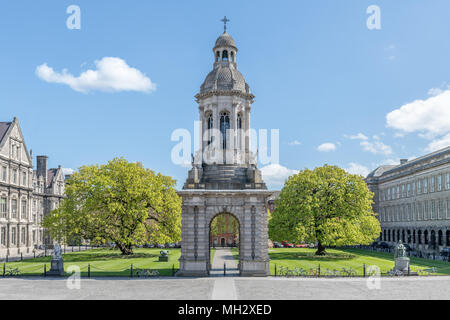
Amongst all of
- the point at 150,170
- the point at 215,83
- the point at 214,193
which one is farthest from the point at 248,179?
the point at 150,170

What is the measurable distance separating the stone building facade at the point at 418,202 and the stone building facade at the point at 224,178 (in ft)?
115

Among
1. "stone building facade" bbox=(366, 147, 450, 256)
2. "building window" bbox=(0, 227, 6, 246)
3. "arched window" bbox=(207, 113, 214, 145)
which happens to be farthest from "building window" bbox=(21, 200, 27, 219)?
"stone building facade" bbox=(366, 147, 450, 256)

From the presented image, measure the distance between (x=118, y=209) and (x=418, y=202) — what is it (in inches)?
2162

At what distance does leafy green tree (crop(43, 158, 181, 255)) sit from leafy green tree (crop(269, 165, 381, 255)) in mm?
14019

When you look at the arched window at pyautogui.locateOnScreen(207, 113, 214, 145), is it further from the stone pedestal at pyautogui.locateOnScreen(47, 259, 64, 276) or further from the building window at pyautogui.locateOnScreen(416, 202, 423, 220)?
the building window at pyautogui.locateOnScreen(416, 202, 423, 220)

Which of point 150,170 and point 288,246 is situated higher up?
point 150,170

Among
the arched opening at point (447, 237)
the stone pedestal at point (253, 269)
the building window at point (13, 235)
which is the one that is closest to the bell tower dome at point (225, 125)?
the stone pedestal at point (253, 269)

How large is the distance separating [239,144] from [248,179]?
3.47 meters

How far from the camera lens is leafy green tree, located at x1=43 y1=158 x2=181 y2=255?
2146 inches

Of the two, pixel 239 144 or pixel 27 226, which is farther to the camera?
pixel 27 226

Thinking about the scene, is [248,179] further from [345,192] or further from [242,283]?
[345,192]

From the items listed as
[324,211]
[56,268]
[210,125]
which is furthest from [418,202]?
[56,268]

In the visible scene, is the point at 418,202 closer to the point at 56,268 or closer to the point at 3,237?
the point at 56,268

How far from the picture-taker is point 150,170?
2559 inches
